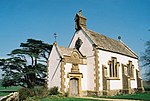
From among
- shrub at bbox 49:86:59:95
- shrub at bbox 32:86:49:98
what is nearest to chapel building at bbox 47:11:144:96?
shrub at bbox 49:86:59:95

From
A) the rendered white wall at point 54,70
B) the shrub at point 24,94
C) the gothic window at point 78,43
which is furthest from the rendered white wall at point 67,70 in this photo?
the shrub at point 24,94

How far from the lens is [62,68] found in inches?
981

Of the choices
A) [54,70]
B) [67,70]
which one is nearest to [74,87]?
[67,70]

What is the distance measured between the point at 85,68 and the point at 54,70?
4.80m

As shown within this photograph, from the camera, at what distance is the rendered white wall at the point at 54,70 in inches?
1011

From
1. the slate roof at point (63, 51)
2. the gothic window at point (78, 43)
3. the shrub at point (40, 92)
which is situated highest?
the gothic window at point (78, 43)

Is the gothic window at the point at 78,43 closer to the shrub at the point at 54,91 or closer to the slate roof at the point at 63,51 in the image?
the slate roof at the point at 63,51

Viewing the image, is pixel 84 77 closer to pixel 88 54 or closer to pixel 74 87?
pixel 74 87

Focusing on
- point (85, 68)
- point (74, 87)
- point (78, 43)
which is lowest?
point (74, 87)

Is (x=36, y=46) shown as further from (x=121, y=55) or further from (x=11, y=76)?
(x=121, y=55)

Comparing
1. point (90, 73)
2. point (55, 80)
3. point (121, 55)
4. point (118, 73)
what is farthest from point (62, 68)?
point (121, 55)

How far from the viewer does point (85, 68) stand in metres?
27.9

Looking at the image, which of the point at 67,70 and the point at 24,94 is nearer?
the point at 24,94

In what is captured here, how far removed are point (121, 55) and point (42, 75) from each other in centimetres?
1680
